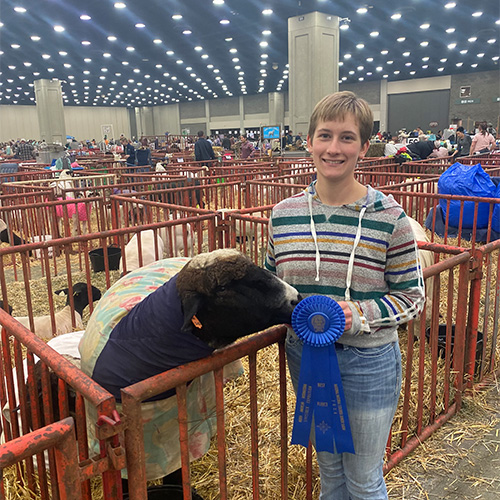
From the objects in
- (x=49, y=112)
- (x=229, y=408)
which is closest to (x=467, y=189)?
(x=229, y=408)

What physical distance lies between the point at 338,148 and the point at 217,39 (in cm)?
2716

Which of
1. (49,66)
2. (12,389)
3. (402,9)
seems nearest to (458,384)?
(12,389)

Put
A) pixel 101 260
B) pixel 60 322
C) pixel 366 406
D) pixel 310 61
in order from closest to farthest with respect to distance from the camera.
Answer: pixel 366 406 → pixel 60 322 → pixel 101 260 → pixel 310 61

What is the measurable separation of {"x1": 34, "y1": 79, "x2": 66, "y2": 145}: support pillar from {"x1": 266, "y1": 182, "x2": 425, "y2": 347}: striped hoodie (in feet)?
111

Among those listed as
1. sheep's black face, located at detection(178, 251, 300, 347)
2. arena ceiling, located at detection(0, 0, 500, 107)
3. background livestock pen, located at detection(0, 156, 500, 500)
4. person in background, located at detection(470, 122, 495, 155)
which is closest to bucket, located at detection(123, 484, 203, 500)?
background livestock pen, located at detection(0, 156, 500, 500)

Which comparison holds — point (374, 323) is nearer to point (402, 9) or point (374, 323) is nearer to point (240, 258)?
point (240, 258)

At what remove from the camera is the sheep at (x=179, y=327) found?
1761 mm

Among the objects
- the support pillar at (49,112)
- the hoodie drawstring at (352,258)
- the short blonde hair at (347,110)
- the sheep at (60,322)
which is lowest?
the sheep at (60,322)

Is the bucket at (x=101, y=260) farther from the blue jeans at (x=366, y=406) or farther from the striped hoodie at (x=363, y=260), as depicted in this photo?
the striped hoodie at (x=363, y=260)

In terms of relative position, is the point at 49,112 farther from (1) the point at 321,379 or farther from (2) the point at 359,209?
(1) the point at 321,379

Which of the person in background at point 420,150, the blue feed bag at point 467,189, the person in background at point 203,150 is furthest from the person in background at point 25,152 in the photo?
the blue feed bag at point 467,189

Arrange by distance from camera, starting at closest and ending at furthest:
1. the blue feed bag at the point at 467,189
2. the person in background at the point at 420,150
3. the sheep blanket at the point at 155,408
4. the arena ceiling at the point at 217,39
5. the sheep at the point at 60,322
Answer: the sheep blanket at the point at 155,408
the sheep at the point at 60,322
the blue feed bag at the point at 467,189
the person in background at the point at 420,150
the arena ceiling at the point at 217,39

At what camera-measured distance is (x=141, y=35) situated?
966 inches

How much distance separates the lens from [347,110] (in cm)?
174
